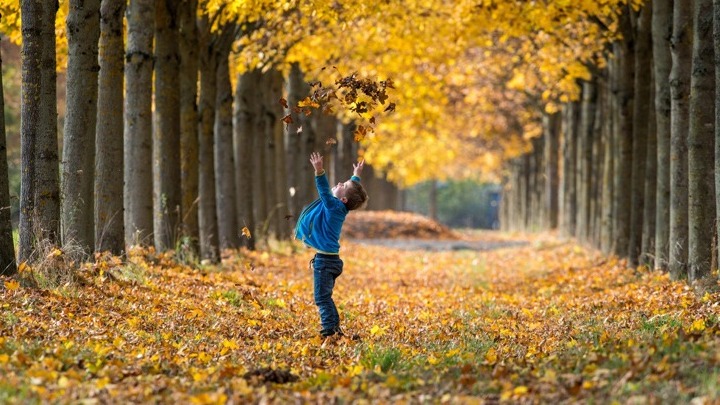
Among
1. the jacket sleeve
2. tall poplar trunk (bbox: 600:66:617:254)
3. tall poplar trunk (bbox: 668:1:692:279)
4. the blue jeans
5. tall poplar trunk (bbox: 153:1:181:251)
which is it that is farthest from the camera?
tall poplar trunk (bbox: 600:66:617:254)

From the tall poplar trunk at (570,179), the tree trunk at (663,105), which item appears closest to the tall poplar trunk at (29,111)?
the tree trunk at (663,105)

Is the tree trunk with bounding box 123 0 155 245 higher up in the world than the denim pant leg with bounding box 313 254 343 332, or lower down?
higher up

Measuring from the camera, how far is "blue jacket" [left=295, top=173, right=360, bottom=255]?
31.0ft

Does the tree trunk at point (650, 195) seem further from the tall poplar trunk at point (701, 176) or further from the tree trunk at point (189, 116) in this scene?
the tree trunk at point (189, 116)

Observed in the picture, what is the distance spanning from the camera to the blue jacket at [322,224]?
945cm

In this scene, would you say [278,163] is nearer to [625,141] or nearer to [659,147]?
[625,141]

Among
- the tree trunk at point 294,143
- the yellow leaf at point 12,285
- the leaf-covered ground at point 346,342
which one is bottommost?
the leaf-covered ground at point 346,342

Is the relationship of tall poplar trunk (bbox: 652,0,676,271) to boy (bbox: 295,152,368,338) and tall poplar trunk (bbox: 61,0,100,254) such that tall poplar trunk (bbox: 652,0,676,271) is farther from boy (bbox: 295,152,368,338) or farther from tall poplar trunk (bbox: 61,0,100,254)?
tall poplar trunk (bbox: 61,0,100,254)

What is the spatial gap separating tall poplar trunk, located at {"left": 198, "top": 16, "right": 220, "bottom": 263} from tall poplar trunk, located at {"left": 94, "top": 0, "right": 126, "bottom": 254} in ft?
15.6

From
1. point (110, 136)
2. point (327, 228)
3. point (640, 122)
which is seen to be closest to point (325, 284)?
point (327, 228)

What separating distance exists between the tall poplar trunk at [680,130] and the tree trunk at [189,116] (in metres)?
7.66

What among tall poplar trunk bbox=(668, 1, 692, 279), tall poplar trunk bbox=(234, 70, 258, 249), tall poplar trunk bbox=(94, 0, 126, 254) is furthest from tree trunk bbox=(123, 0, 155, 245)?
tall poplar trunk bbox=(668, 1, 692, 279)

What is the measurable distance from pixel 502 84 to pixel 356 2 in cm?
2192

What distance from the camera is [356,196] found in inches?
371
